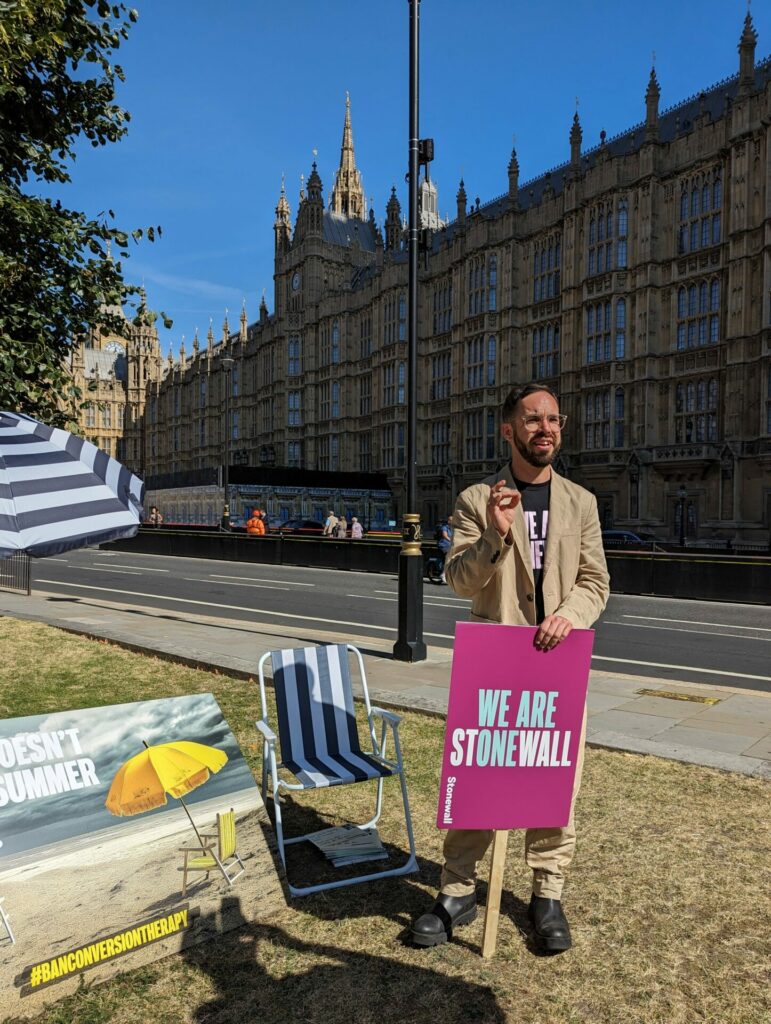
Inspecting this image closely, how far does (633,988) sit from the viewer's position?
2.76 metres

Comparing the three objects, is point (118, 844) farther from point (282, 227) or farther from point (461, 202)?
point (282, 227)

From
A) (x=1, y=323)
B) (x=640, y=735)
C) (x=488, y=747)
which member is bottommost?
(x=640, y=735)

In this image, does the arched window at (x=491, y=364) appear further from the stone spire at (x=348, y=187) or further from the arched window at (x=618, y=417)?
the stone spire at (x=348, y=187)

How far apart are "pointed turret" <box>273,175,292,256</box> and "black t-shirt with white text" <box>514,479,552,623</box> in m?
69.9

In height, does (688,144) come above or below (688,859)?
above

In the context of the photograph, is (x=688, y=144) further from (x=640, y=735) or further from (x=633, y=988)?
(x=633, y=988)

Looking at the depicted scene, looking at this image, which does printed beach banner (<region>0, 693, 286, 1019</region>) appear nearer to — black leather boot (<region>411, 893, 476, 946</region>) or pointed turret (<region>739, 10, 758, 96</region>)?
black leather boot (<region>411, 893, 476, 946</region>)

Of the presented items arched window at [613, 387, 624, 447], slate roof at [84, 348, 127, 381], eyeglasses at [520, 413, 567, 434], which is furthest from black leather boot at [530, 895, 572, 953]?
slate roof at [84, 348, 127, 381]

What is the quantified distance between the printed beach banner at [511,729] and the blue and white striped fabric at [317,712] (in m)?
1.01

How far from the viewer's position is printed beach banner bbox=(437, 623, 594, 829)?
2.88 metres

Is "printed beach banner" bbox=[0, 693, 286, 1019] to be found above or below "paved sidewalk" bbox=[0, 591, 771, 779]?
above

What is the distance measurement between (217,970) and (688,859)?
241cm

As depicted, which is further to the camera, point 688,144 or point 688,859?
point 688,144

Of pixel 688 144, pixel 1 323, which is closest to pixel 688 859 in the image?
pixel 1 323
